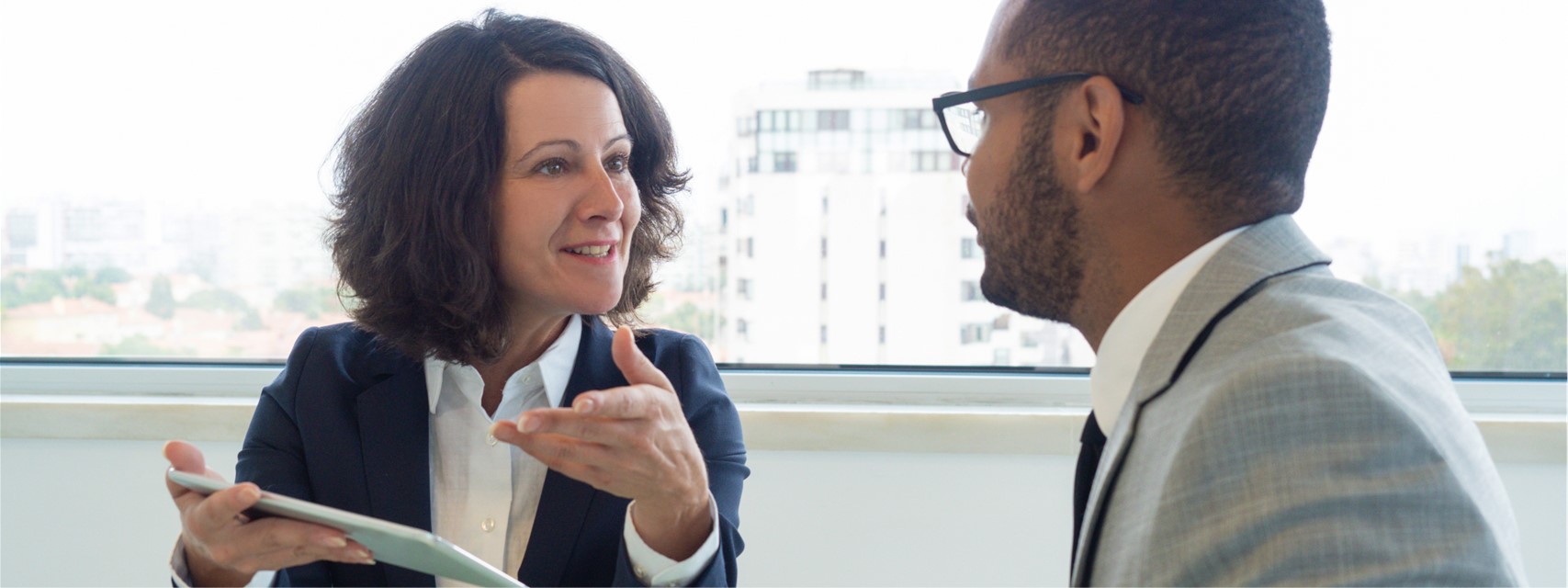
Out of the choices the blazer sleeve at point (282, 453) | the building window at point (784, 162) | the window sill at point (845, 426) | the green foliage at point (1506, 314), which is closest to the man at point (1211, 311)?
the blazer sleeve at point (282, 453)

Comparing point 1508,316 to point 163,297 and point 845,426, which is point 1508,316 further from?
point 163,297

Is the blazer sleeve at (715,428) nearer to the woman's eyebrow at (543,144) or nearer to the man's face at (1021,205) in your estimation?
the woman's eyebrow at (543,144)

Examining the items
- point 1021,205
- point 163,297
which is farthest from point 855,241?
point 163,297

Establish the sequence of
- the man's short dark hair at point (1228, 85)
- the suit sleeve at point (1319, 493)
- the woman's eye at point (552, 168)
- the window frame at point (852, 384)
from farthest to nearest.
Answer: the window frame at point (852, 384)
the woman's eye at point (552, 168)
the man's short dark hair at point (1228, 85)
the suit sleeve at point (1319, 493)

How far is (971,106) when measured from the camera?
42.9 inches

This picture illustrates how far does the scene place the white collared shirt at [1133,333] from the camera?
926 millimetres

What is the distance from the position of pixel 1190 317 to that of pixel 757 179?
4.85 ft

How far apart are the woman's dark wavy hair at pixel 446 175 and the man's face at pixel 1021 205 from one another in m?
0.58

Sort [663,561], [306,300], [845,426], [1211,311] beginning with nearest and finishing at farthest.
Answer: [1211,311] < [663,561] < [845,426] < [306,300]

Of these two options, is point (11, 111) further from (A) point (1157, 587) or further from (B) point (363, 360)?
(A) point (1157, 587)

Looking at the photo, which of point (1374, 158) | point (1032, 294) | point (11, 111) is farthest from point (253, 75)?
point (1374, 158)

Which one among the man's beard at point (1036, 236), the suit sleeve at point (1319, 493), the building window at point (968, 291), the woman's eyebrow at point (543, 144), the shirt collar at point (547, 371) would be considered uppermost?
the woman's eyebrow at point (543, 144)

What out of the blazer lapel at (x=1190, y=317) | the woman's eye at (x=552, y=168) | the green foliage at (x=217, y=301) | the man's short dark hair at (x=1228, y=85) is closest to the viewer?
the blazer lapel at (x=1190, y=317)

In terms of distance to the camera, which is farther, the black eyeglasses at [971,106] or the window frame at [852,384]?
the window frame at [852,384]
